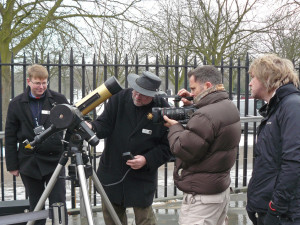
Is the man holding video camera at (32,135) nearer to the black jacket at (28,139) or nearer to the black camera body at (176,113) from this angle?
the black jacket at (28,139)

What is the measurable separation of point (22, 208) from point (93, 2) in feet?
21.8

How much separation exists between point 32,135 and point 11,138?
8.1 inches

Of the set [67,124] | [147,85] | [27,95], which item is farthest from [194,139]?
[27,95]

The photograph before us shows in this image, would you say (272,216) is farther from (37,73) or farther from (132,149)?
(37,73)

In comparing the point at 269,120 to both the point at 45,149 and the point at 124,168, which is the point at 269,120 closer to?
the point at 124,168

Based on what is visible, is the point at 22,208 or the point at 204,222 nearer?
the point at 204,222

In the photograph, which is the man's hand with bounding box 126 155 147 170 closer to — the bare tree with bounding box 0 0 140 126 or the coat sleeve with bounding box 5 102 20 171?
the coat sleeve with bounding box 5 102 20 171

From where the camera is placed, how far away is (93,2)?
29.3 feet


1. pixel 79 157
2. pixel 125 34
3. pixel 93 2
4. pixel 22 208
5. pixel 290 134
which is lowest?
pixel 22 208

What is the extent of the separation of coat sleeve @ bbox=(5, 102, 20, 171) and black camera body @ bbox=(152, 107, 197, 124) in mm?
1552

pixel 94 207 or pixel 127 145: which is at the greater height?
pixel 127 145

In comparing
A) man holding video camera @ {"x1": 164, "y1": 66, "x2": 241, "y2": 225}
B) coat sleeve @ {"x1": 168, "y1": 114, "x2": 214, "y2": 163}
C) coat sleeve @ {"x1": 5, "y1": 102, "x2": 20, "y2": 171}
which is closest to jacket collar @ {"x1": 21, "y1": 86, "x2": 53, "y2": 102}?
coat sleeve @ {"x1": 5, "y1": 102, "x2": 20, "y2": 171}

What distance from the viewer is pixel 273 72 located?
223cm

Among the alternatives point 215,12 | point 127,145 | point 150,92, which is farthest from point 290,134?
point 215,12
